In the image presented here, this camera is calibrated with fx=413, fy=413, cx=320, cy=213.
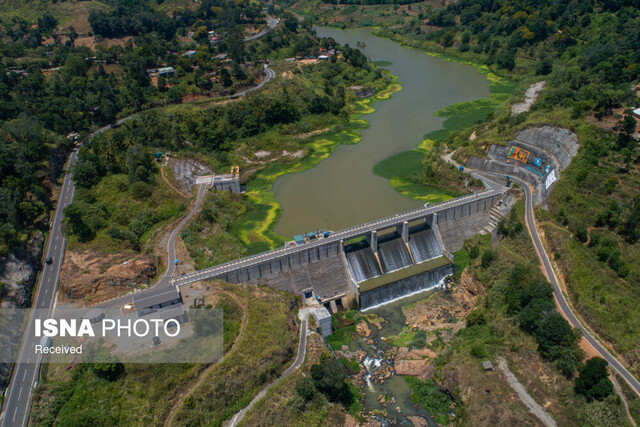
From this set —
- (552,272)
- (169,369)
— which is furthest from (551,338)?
(169,369)

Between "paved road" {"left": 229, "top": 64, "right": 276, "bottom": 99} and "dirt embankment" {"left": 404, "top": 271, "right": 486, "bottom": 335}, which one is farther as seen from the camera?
"paved road" {"left": 229, "top": 64, "right": 276, "bottom": 99}

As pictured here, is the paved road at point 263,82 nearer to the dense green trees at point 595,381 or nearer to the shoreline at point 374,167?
the shoreline at point 374,167

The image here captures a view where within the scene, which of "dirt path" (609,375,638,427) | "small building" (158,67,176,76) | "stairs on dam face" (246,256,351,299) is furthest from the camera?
"small building" (158,67,176,76)

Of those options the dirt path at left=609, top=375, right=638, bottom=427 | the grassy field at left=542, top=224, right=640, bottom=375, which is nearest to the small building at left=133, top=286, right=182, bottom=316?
the dirt path at left=609, top=375, right=638, bottom=427

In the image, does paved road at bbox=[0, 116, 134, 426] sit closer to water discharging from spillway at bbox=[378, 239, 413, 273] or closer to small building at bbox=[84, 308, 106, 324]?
small building at bbox=[84, 308, 106, 324]

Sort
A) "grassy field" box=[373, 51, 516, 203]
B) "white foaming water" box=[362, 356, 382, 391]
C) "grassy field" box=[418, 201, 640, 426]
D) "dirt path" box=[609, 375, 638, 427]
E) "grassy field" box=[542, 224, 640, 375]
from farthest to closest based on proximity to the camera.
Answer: "grassy field" box=[373, 51, 516, 203]
"white foaming water" box=[362, 356, 382, 391]
"grassy field" box=[542, 224, 640, 375]
"grassy field" box=[418, 201, 640, 426]
"dirt path" box=[609, 375, 638, 427]

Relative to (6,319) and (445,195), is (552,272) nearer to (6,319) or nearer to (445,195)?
(445,195)
